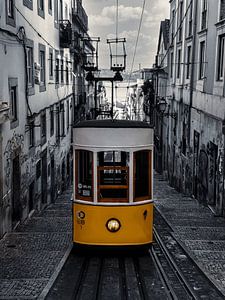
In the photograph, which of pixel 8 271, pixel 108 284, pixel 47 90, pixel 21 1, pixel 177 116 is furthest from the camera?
pixel 177 116

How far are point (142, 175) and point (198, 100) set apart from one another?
32.4ft

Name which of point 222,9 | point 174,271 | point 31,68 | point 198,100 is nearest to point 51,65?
point 31,68

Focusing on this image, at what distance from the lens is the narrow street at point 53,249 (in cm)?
781

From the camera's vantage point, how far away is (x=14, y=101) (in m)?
13.4

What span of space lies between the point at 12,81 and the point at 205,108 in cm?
764

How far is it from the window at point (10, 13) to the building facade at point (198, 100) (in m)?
6.85

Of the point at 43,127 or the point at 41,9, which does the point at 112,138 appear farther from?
the point at 41,9

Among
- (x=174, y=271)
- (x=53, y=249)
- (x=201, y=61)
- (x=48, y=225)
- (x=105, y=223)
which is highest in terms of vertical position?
(x=201, y=61)

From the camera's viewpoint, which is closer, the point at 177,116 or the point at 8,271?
the point at 8,271

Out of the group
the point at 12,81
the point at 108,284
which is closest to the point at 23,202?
the point at 12,81

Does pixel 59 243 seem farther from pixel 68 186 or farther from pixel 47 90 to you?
pixel 68 186

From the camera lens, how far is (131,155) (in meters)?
9.09

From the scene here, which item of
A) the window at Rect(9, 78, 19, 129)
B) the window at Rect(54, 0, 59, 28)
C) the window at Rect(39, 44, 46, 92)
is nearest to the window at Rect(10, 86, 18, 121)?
the window at Rect(9, 78, 19, 129)

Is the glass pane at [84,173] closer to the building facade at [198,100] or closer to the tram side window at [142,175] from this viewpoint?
the tram side window at [142,175]
